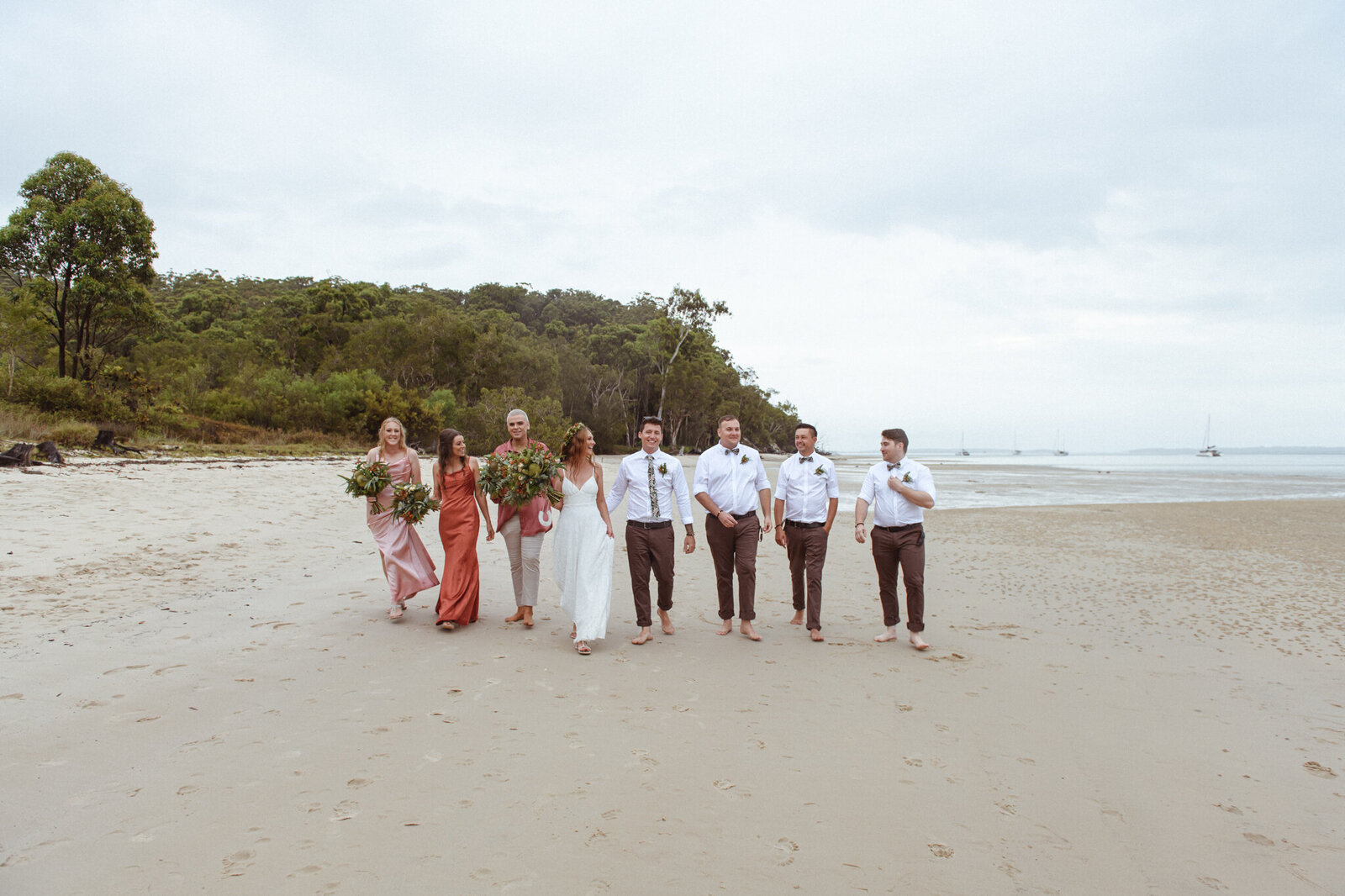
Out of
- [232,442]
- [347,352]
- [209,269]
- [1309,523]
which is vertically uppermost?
[209,269]

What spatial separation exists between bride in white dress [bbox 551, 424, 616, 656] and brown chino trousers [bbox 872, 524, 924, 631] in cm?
242

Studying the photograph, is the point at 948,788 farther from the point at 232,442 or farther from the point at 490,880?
the point at 232,442

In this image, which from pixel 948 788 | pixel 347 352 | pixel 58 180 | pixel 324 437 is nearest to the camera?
pixel 948 788

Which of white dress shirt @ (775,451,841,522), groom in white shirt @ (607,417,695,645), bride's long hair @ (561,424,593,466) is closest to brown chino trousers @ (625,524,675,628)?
groom in white shirt @ (607,417,695,645)

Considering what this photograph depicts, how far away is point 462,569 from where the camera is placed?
7.14m

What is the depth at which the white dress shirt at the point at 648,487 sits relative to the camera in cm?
702

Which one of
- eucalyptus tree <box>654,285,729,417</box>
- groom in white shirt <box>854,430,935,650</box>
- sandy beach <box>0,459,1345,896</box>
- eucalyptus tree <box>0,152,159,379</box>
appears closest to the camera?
sandy beach <box>0,459,1345,896</box>

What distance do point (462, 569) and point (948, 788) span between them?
15.5 feet

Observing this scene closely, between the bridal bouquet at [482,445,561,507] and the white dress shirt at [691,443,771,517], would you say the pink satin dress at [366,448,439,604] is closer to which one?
the bridal bouquet at [482,445,561,507]

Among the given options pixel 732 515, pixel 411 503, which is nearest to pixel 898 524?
pixel 732 515

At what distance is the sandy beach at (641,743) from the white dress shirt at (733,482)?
1264 mm

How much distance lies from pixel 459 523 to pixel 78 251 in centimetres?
2307

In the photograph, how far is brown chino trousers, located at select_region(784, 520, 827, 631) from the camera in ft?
22.9

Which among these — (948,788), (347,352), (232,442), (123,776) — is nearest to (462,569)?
(123,776)
